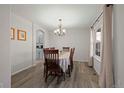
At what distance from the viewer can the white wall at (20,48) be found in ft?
15.2

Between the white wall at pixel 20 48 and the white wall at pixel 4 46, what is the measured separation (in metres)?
1.87

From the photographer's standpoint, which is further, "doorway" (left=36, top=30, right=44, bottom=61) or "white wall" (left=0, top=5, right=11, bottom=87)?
"doorway" (left=36, top=30, right=44, bottom=61)

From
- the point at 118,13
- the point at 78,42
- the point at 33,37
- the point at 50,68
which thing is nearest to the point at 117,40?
the point at 118,13

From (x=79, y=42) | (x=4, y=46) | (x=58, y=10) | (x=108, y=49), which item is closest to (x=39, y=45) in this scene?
(x=79, y=42)

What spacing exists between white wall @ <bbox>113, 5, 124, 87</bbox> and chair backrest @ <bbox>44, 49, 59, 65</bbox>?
165 centimetres

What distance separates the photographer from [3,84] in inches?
104

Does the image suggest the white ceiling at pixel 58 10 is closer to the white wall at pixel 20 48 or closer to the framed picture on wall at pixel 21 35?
the white wall at pixel 20 48

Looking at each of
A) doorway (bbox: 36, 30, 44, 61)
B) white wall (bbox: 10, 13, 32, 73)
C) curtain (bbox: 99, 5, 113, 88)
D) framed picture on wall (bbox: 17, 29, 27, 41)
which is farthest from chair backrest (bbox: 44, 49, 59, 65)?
doorway (bbox: 36, 30, 44, 61)

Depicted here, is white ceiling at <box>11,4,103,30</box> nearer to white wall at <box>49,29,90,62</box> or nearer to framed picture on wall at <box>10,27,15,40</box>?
framed picture on wall at <box>10,27,15,40</box>

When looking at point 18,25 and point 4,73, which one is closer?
point 4,73

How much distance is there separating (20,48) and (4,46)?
263 cm

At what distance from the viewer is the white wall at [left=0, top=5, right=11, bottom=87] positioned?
2551 millimetres

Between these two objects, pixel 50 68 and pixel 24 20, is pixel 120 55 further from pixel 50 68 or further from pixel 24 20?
pixel 24 20

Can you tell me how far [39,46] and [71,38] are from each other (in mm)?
2364
